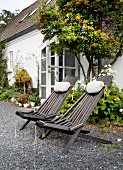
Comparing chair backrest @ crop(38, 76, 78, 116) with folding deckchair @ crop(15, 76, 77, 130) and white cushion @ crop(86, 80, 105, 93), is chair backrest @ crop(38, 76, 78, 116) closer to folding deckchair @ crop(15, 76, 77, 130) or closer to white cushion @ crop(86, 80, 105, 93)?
folding deckchair @ crop(15, 76, 77, 130)

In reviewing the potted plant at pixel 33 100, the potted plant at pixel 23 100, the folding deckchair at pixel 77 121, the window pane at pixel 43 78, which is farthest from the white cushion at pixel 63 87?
the window pane at pixel 43 78

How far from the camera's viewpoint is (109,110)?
611 centimetres

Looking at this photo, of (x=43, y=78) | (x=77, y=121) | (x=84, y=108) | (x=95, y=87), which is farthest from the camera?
(x=43, y=78)

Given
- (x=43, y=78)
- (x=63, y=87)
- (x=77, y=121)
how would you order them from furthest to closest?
(x=43, y=78) < (x=63, y=87) < (x=77, y=121)

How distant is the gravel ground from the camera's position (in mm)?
3302

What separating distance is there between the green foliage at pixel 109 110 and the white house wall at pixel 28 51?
5.07 m

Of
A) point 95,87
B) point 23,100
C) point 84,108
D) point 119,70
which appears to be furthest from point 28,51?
point 84,108

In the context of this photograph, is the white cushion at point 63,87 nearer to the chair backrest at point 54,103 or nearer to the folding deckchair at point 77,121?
the chair backrest at point 54,103

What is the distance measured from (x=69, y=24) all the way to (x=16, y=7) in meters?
19.7

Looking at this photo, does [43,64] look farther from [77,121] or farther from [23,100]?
[77,121]

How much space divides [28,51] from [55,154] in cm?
858

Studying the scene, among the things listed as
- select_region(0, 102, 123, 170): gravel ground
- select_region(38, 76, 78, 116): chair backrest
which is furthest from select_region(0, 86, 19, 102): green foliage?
select_region(0, 102, 123, 170): gravel ground

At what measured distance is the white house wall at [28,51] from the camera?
10.9 metres

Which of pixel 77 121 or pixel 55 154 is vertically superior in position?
pixel 77 121
